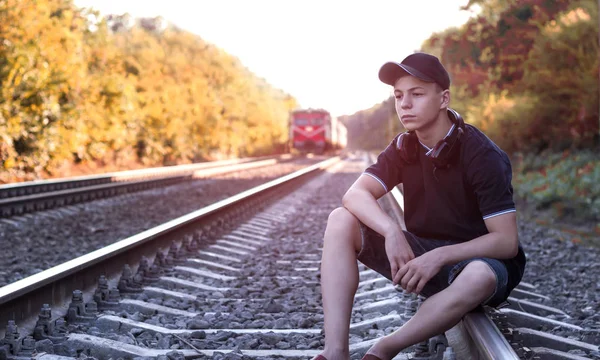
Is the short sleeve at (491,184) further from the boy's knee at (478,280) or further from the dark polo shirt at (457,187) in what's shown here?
the boy's knee at (478,280)

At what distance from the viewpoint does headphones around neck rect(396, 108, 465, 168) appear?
2.86m

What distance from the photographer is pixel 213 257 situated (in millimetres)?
5660

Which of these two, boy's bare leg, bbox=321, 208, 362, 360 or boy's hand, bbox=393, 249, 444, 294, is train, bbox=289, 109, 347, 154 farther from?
boy's hand, bbox=393, 249, 444, 294

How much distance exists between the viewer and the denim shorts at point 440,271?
8.94ft

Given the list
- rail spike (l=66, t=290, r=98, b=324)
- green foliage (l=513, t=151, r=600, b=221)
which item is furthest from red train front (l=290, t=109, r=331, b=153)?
rail spike (l=66, t=290, r=98, b=324)

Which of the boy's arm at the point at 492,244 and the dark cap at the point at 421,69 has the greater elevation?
the dark cap at the point at 421,69

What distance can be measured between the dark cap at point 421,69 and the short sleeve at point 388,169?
0.36 m

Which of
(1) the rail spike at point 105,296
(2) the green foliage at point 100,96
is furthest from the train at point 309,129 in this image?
(1) the rail spike at point 105,296

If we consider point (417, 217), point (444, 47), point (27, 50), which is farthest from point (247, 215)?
point (444, 47)

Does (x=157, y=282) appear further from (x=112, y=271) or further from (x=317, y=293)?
(x=317, y=293)

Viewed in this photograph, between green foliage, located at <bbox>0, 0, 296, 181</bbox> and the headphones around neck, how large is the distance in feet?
38.1

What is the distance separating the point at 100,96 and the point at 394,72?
16.8m

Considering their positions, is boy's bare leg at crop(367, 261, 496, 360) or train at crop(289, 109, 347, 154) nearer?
boy's bare leg at crop(367, 261, 496, 360)

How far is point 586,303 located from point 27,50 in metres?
12.5
